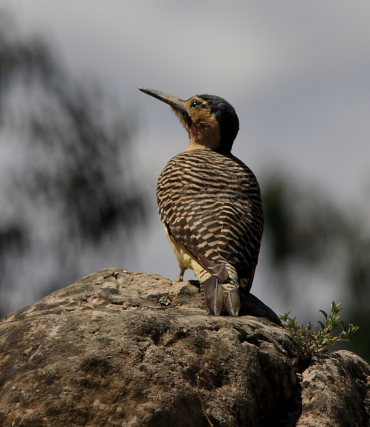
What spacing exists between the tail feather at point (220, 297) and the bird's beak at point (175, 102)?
4.22 meters

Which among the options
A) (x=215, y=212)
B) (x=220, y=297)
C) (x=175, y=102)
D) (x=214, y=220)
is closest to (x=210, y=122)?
(x=175, y=102)

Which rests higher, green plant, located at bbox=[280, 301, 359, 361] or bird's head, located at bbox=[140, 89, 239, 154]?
bird's head, located at bbox=[140, 89, 239, 154]

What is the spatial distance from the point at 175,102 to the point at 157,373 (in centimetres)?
647

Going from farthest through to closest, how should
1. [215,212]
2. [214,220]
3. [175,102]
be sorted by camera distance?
[175,102], [215,212], [214,220]

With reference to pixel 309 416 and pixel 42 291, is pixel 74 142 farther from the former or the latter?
pixel 309 416

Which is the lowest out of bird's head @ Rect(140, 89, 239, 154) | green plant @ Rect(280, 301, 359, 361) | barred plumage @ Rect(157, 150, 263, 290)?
green plant @ Rect(280, 301, 359, 361)

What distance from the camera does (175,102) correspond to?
12891 millimetres

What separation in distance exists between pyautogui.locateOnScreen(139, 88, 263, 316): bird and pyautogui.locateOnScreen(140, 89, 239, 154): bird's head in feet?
0.84

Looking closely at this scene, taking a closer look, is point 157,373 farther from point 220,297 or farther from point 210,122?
point 210,122

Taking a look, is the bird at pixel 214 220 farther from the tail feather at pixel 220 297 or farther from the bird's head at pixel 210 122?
the bird's head at pixel 210 122

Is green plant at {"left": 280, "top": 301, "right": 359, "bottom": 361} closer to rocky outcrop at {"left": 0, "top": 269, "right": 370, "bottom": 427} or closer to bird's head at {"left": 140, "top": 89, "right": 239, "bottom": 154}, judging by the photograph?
rocky outcrop at {"left": 0, "top": 269, "right": 370, "bottom": 427}

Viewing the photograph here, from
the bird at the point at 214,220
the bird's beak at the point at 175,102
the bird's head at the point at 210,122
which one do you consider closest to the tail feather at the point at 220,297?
the bird at the point at 214,220

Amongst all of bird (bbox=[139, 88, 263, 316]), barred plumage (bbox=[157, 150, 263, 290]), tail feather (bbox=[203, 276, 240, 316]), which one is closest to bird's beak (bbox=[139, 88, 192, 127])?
bird (bbox=[139, 88, 263, 316])

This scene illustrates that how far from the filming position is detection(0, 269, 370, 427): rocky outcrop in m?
6.69
